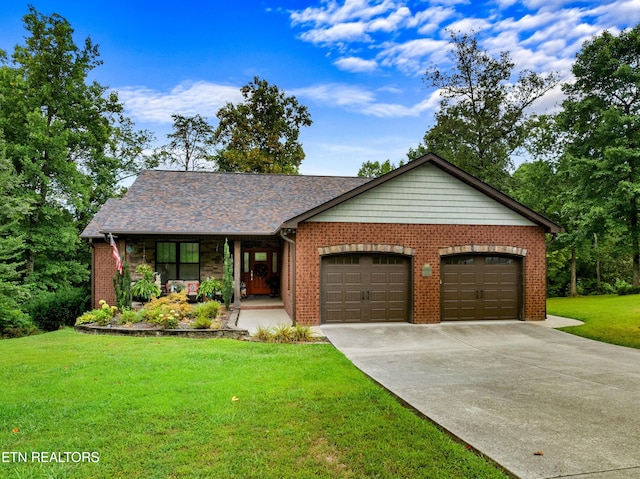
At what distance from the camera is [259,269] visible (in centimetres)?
1766

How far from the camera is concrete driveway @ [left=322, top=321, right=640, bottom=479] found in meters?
4.11

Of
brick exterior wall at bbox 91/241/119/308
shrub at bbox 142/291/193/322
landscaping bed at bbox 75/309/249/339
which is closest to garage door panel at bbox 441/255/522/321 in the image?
landscaping bed at bbox 75/309/249/339

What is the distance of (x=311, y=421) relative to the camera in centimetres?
481

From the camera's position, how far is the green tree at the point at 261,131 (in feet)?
101

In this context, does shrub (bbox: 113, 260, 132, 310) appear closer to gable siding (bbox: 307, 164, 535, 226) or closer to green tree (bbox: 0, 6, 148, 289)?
gable siding (bbox: 307, 164, 535, 226)

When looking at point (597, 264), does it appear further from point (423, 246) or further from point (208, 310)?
point (208, 310)

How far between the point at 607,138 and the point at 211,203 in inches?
826

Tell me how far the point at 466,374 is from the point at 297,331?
14.1ft

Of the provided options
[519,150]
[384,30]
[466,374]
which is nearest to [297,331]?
[466,374]

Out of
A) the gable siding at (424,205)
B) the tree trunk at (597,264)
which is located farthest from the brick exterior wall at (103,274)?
the tree trunk at (597,264)

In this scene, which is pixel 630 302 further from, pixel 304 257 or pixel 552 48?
pixel 304 257

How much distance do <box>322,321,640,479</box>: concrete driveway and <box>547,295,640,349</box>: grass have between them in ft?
2.84

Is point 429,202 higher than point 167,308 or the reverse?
higher

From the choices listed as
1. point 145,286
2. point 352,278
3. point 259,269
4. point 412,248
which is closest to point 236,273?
point 259,269
